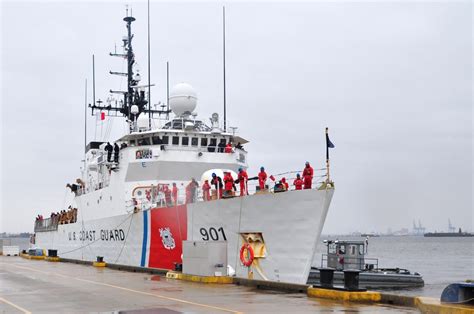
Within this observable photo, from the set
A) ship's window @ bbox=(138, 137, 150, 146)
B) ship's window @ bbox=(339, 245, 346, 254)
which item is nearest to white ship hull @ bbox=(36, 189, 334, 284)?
ship's window @ bbox=(138, 137, 150, 146)

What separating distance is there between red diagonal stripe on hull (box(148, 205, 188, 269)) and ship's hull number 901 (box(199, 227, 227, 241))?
3.73ft

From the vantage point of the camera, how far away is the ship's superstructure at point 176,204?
659 inches

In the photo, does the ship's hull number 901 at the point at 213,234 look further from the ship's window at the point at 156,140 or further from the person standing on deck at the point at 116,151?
the person standing on deck at the point at 116,151

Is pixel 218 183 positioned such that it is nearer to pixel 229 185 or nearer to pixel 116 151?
pixel 229 185

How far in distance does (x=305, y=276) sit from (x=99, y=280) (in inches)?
251

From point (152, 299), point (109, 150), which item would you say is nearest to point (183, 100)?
point (109, 150)

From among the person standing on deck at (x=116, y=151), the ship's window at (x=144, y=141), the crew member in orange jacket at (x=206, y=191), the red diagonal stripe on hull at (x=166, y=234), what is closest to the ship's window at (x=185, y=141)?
the ship's window at (x=144, y=141)

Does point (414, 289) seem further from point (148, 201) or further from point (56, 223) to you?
point (56, 223)

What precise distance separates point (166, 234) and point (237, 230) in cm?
442

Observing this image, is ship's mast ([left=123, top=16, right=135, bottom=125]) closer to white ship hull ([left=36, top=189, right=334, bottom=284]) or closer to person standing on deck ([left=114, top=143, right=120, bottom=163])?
person standing on deck ([left=114, top=143, right=120, bottom=163])

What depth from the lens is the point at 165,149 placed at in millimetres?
25016

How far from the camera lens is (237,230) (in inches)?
727

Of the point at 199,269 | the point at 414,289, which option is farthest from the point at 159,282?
the point at 414,289

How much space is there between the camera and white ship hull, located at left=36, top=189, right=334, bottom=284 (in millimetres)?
16328
